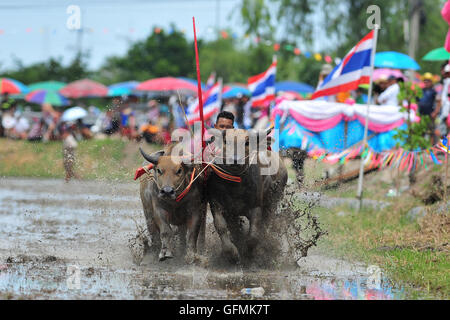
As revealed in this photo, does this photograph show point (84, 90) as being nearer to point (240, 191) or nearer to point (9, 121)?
point (9, 121)

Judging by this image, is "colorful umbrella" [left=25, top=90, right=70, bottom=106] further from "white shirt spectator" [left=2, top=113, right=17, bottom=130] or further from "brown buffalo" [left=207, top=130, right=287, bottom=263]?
"brown buffalo" [left=207, top=130, right=287, bottom=263]

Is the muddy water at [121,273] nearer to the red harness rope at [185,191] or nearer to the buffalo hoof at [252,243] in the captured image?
the buffalo hoof at [252,243]

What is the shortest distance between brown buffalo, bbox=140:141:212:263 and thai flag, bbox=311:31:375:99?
19.1 ft

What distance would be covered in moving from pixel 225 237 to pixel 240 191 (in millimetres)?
601

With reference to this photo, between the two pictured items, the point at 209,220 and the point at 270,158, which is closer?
the point at 270,158

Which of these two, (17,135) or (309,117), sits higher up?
(309,117)

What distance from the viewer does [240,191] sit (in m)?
8.81

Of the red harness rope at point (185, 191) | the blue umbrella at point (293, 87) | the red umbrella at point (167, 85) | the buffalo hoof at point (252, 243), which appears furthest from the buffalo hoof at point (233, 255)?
the blue umbrella at point (293, 87)

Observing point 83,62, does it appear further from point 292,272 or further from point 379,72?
point 292,272

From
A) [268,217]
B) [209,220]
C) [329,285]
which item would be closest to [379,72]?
[209,220]

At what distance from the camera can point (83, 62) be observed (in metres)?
53.5

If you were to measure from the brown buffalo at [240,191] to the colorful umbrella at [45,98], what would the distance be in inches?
870
